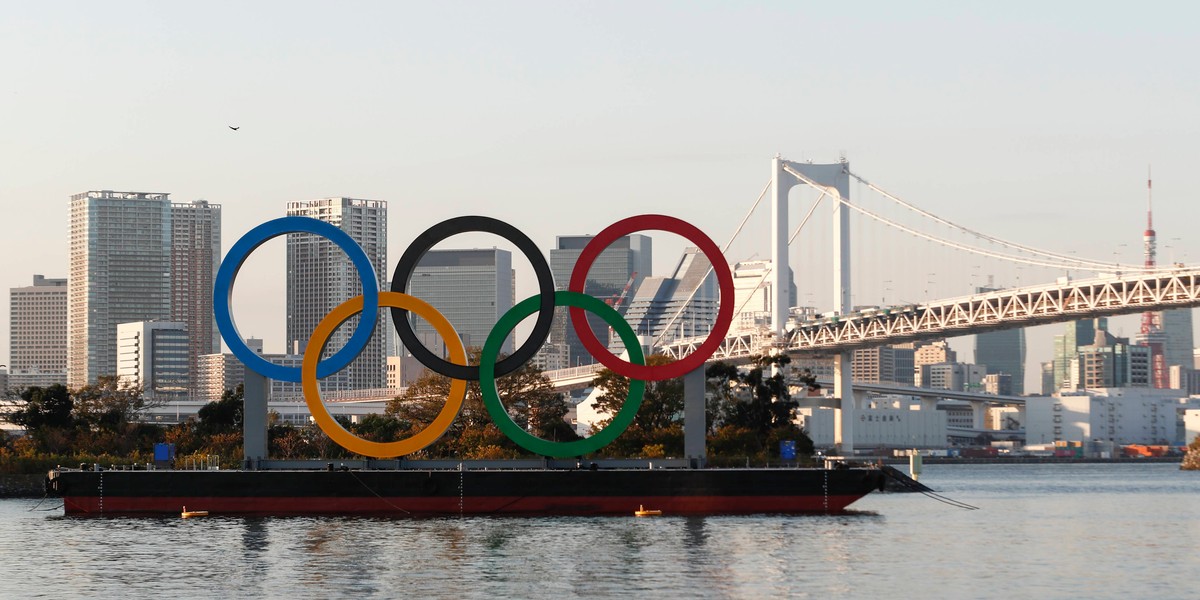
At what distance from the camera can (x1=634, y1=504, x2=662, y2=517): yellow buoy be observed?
4947 cm

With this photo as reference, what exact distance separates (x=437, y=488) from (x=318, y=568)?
1503 centimetres

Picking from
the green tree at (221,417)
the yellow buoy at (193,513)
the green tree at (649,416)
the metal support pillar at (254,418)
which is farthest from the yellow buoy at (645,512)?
the green tree at (221,417)

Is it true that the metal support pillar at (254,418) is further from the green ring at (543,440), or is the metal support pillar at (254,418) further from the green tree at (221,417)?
the green tree at (221,417)

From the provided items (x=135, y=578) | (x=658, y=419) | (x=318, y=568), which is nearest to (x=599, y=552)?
(x=318, y=568)

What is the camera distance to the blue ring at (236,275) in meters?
49.5

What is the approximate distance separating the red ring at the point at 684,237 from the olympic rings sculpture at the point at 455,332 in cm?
3

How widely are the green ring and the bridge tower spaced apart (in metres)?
65.7

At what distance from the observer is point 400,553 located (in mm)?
38031

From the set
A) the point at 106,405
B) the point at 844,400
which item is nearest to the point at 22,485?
the point at 106,405

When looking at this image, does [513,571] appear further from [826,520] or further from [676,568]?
[826,520]

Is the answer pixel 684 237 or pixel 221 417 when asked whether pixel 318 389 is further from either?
pixel 221 417

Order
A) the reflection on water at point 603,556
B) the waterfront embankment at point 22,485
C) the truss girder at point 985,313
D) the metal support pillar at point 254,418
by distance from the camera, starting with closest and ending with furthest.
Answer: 1. the reflection on water at point 603,556
2. the metal support pillar at point 254,418
3. the waterfront embankment at point 22,485
4. the truss girder at point 985,313

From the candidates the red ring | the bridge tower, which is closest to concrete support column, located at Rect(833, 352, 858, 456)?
the bridge tower

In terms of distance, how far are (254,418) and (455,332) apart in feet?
22.6
